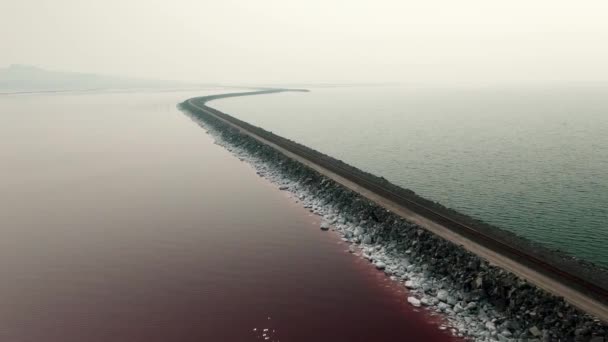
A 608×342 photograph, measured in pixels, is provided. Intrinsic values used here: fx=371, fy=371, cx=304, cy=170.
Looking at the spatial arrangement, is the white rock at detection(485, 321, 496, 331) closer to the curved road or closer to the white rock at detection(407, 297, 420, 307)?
the white rock at detection(407, 297, 420, 307)

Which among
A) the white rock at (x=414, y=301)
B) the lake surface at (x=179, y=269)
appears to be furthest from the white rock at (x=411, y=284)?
the white rock at (x=414, y=301)

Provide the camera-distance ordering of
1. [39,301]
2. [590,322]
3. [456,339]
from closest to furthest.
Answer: [590,322], [456,339], [39,301]

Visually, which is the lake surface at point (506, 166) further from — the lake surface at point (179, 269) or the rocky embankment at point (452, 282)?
the lake surface at point (179, 269)

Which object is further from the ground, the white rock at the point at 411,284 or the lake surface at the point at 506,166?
the lake surface at the point at 506,166

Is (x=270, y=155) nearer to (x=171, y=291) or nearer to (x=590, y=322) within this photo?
(x=171, y=291)

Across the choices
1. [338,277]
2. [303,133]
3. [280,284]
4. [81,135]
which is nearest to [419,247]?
[338,277]

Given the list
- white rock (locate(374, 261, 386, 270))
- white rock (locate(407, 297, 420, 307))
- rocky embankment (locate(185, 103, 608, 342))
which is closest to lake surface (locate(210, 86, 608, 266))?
rocky embankment (locate(185, 103, 608, 342))
